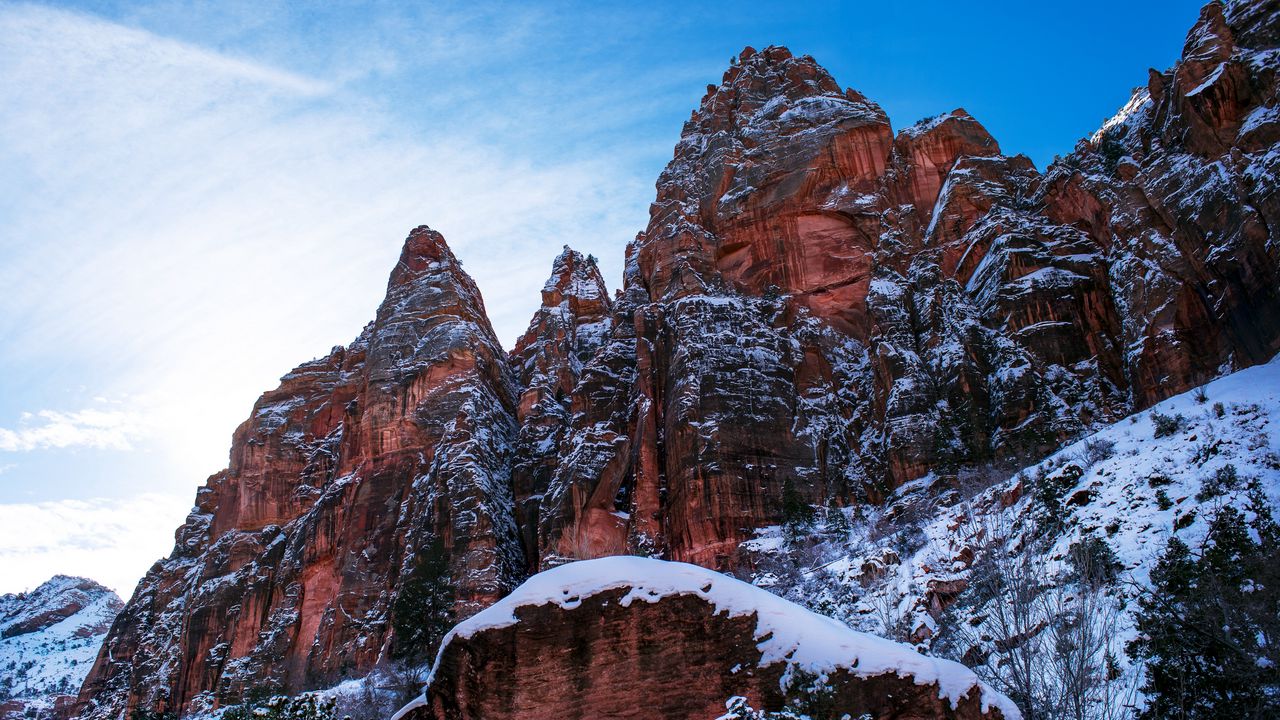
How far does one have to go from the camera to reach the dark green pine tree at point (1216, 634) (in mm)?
20234

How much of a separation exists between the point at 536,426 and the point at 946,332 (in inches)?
1289

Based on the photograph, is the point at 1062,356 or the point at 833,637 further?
the point at 1062,356

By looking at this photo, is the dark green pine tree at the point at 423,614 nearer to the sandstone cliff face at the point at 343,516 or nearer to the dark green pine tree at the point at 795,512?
the sandstone cliff face at the point at 343,516

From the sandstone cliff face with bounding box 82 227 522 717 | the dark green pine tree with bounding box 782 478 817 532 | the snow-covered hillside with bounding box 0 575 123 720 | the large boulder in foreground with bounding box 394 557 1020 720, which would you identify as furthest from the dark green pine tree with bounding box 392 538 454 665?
the snow-covered hillside with bounding box 0 575 123 720

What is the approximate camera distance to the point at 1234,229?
144 feet

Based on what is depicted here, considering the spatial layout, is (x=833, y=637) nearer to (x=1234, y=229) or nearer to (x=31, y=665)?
(x=1234, y=229)

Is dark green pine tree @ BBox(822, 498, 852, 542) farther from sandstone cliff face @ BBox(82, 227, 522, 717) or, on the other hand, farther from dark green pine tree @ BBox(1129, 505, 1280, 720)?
dark green pine tree @ BBox(1129, 505, 1280, 720)

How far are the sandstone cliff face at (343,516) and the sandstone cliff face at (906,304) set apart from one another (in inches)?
364

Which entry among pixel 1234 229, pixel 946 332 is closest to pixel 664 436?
pixel 946 332

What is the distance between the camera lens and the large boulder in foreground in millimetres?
17969

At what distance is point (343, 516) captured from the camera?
235 feet

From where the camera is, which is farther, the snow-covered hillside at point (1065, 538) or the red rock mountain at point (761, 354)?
the red rock mountain at point (761, 354)

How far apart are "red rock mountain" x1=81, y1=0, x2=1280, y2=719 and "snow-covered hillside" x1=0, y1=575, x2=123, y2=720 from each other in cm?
4922

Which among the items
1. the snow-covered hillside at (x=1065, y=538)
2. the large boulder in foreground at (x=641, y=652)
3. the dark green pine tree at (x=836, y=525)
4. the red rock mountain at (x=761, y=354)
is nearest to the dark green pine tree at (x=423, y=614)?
the red rock mountain at (x=761, y=354)
